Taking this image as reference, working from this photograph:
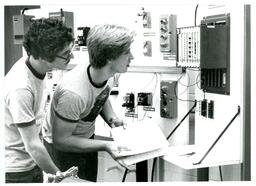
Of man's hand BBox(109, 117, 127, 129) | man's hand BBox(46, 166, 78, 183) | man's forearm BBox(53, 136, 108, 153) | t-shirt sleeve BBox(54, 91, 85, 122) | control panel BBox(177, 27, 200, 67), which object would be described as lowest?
man's hand BBox(46, 166, 78, 183)

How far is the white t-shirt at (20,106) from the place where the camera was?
7.05 ft

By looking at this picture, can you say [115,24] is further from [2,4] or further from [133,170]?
[133,170]

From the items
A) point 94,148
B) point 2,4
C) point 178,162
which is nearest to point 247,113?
point 178,162

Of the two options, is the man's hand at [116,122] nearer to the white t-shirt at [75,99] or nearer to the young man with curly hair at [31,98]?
the white t-shirt at [75,99]

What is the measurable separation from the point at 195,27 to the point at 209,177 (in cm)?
92

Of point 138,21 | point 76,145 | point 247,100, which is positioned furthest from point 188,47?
point 76,145

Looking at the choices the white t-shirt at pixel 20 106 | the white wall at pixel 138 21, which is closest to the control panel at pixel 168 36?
the white wall at pixel 138 21

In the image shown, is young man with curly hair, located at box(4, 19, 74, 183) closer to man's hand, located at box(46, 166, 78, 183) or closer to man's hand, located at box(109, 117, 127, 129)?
man's hand, located at box(46, 166, 78, 183)

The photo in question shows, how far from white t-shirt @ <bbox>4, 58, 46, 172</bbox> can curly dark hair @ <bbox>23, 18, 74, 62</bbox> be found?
9 centimetres

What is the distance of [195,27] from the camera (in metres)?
2.57

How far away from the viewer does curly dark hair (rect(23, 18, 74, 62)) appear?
2.25m

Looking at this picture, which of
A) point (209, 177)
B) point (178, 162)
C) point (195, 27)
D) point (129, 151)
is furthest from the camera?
point (209, 177)

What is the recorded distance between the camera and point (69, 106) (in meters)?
2.36

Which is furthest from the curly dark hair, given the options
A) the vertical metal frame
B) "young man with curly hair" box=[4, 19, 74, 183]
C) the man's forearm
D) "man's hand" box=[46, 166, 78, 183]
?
the vertical metal frame
